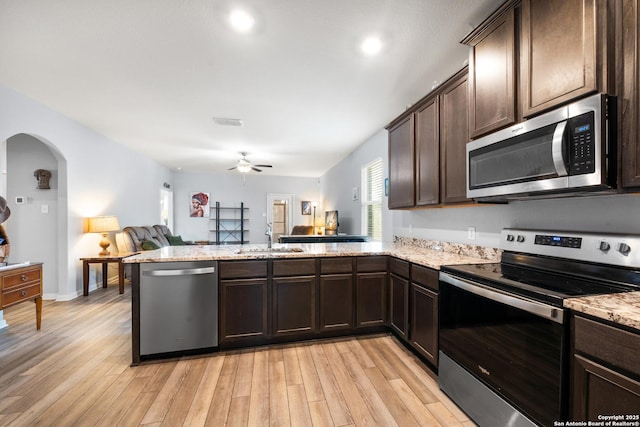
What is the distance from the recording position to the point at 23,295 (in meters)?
2.74

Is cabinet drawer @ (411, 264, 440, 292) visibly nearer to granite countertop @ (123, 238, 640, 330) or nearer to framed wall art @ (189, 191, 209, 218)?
granite countertop @ (123, 238, 640, 330)

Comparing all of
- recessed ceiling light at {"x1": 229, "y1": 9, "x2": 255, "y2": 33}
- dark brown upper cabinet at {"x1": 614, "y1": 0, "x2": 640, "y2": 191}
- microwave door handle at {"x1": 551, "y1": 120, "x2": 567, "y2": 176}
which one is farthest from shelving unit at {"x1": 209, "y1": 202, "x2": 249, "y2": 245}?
dark brown upper cabinet at {"x1": 614, "y1": 0, "x2": 640, "y2": 191}

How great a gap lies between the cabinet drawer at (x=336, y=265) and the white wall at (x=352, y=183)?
149cm

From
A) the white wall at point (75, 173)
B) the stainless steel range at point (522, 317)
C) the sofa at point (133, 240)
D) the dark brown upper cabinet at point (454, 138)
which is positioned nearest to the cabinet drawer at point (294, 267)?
the stainless steel range at point (522, 317)

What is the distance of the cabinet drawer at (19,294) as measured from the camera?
2559 mm

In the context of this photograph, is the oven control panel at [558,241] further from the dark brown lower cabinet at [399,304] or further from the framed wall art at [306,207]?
the framed wall art at [306,207]

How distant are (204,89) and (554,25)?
294 centimetres

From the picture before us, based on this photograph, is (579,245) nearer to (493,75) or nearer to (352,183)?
(493,75)

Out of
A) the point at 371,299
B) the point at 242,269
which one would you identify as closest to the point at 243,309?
the point at 242,269

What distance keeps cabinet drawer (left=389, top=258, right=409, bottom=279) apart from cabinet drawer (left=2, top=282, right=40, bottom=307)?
355cm

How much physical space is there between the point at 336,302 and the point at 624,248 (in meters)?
2.00

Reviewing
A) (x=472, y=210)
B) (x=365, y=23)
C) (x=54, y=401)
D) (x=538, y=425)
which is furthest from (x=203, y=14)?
(x=538, y=425)

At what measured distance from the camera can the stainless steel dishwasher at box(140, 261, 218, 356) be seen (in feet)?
7.58

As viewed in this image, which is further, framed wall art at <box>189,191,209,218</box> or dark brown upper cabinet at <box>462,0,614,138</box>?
framed wall art at <box>189,191,209,218</box>
